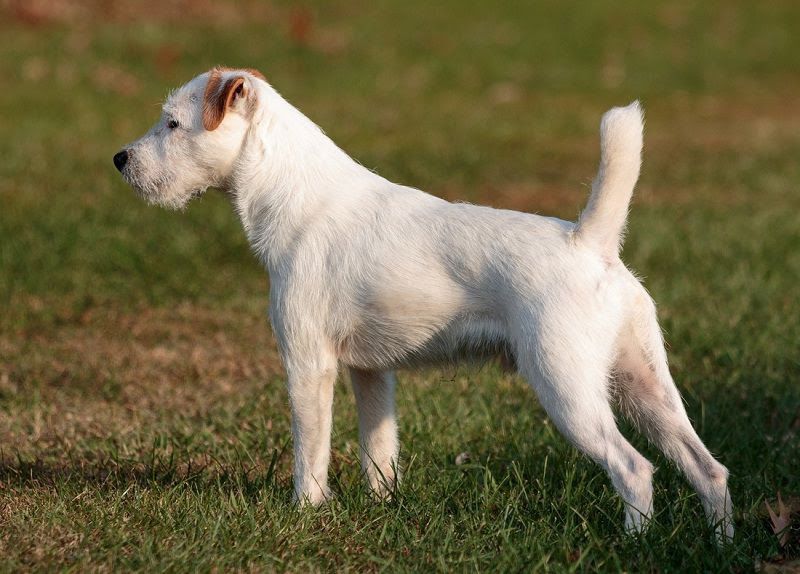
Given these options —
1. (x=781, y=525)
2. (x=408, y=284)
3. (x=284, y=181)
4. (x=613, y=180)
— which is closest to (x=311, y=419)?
(x=408, y=284)

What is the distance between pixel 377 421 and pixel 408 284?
75 cm

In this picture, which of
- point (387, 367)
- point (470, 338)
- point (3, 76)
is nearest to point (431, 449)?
point (387, 367)

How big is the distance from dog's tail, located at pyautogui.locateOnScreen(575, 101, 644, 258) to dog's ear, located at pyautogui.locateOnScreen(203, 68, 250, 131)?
4.56 ft

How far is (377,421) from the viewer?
471 centimetres

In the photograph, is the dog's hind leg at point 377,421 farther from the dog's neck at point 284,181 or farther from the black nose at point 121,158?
the black nose at point 121,158

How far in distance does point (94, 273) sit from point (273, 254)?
4.39 m

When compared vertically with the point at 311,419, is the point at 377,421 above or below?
below

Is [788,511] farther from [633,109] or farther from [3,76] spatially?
[3,76]

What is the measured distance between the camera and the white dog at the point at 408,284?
3941 millimetres

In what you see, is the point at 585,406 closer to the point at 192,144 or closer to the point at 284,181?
the point at 284,181

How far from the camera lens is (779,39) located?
72.4ft

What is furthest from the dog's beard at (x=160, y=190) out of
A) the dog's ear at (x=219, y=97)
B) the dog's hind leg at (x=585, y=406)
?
the dog's hind leg at (x=585, y=406)

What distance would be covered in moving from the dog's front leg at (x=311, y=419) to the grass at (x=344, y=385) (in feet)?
0.41

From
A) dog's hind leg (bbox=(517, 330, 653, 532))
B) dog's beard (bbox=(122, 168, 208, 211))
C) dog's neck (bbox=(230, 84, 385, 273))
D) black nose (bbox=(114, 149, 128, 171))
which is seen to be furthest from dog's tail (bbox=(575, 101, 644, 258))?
black nose (bbox=(114, 149, 128, 171))
